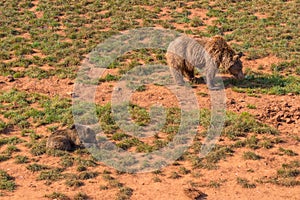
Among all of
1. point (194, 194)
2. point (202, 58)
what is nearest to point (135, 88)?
point (202, 58)

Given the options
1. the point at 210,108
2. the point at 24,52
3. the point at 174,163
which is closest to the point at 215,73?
the point at 210,108

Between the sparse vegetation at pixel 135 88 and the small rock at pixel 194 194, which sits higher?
the sparse vegetation at pixel 135 88

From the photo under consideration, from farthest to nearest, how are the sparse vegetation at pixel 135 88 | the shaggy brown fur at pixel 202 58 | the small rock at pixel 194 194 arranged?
1. the shaggy brown fur at pixel 202 58
2. the sparse vegetation at pixel 135 88
3. the small rock at pixel 194 194

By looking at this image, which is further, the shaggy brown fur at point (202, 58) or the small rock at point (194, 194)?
the shaggy brown fur at point (202, 58)

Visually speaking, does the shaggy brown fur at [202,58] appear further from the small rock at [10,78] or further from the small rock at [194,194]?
the small rock at [194,194]

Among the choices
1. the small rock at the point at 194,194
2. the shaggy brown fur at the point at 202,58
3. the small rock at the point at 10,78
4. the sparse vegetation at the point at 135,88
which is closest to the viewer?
the small rock at the point at 194,194

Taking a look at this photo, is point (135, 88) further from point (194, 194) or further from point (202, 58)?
point (194, 194)

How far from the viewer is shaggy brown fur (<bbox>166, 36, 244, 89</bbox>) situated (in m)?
21.3

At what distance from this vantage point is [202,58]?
70.0ft

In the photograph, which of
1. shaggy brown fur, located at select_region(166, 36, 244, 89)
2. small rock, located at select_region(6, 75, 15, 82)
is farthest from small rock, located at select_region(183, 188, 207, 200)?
small rock, located at select_region(6, 75, 15, 82)

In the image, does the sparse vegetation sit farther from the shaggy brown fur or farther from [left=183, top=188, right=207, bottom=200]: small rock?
the shaggy brown fur

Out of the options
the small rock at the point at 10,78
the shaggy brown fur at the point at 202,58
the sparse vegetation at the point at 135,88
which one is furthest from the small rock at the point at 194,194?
the small rock at the point at 10,78

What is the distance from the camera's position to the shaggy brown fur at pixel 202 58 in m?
21.3

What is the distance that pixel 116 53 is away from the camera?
25297 millimetres
